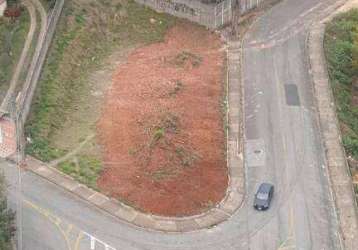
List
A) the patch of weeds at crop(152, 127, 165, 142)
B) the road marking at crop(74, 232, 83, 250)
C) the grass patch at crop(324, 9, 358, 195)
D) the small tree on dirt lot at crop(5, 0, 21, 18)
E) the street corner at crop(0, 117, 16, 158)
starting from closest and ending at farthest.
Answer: the road marking at crop(74, 232, 83, 250), the street corner at crop(0, 117, 16, 158), the patch of weeds at crop(152, 127, 165, 142), the grass patch at crop(324, 9, 358, 195), the small tree on dirt lot at crop(5, 0, 21, 18)

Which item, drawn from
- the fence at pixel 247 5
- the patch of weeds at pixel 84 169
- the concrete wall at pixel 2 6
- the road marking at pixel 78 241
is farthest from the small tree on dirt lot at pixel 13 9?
the road marking at pixel 78 241

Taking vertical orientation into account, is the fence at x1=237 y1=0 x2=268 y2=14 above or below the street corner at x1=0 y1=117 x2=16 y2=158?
above

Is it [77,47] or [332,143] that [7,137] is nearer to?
[77,47]

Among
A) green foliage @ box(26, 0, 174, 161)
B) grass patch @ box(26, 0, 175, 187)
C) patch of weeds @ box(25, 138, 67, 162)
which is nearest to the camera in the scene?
patch of weeds @ box(25, 138, 67, 162)

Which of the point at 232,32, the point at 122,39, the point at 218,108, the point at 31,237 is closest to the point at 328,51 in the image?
the point at 232,32

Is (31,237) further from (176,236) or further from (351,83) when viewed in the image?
(351,83)

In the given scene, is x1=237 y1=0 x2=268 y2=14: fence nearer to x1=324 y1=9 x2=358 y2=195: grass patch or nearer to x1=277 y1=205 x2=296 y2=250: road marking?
x1=324 y1=9 x2=358 y2=195: grass patch

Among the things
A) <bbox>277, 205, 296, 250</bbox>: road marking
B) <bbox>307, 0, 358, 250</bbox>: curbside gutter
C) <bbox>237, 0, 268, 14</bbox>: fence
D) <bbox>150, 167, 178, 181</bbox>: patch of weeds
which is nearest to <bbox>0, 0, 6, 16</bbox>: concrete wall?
Answer: <bbox>237, 0, 268, 14</bbox>: fence
